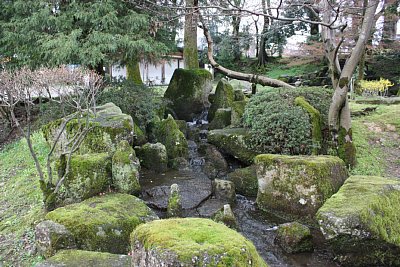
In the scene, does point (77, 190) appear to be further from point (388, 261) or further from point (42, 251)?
point (388, 261)

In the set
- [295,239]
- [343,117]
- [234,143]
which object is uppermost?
[343,117]

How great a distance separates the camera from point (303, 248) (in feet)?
17.2

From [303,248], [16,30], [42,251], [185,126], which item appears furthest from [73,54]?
[303,248]

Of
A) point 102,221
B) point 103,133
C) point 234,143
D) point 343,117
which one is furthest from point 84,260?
point 343,117

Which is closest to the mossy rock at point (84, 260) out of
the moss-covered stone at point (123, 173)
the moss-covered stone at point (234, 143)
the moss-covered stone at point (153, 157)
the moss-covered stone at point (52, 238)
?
the moss-covered stone at point (52, 238)

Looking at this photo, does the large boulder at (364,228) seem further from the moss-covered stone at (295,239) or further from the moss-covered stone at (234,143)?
the moss-covered stone at (234,143)

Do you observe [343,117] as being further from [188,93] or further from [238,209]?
[188,93]

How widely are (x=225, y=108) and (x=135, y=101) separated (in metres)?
3.12

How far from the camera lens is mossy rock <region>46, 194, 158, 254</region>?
15.9ft

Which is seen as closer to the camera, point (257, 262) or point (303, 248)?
point (257, 262)

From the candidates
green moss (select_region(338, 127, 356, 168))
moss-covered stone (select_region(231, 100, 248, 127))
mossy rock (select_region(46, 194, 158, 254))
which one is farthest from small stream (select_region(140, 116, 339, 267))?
green moss (select_region(338, 127, 356, 168))

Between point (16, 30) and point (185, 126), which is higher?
point (16, 30)

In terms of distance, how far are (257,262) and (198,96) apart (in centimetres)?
991

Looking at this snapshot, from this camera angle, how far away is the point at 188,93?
12.6 meters
